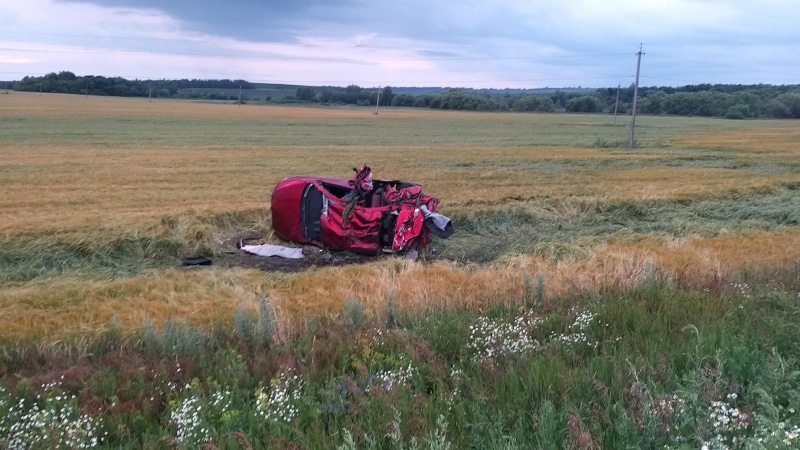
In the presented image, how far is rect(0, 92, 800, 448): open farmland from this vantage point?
7352mm

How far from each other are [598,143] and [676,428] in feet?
120

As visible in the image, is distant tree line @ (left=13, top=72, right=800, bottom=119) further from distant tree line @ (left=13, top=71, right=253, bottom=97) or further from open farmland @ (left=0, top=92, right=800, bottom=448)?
open farmland @ (left=0, top=92, right=800, bottom=448)

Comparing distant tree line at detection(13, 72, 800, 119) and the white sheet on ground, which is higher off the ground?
distant tree line at detection(13, 72, 800, 119)

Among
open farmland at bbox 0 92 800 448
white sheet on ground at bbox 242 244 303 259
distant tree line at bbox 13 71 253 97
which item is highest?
distant tree line at bbox 13 71 253 97

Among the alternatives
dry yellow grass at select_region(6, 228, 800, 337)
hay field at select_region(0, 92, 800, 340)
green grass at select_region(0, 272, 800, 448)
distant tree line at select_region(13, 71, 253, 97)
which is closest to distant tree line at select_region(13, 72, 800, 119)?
distant tree line at select_region(13, 71, 253, 97)

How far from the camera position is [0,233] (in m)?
12.1

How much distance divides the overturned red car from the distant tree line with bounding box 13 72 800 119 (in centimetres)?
6982

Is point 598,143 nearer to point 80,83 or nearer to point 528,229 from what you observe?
point 528,229

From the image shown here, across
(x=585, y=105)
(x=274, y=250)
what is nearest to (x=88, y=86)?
(x=585, y=105)

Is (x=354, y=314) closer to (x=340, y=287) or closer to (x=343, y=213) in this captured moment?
(x=340, y=287)

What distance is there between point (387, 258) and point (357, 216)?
98 cm

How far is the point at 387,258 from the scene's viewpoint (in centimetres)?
1219

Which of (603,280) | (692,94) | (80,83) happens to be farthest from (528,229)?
(80,83)

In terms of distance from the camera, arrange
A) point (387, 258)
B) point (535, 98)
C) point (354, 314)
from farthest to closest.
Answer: point (535, 98)
point (387, 258)
point (354, 314)
